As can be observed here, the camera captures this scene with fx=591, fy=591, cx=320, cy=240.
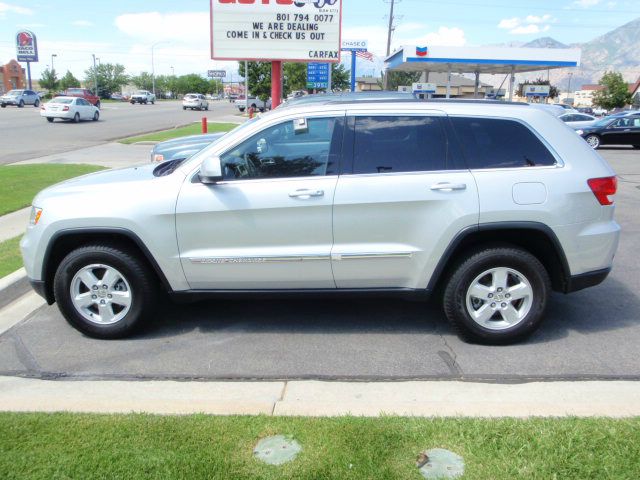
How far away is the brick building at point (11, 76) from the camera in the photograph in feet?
314

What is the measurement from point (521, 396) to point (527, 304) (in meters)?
0.93

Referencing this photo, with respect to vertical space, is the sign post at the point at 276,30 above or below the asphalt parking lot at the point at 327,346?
above

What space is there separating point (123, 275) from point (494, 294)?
2.87 m

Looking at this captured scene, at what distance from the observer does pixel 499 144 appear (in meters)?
4.54

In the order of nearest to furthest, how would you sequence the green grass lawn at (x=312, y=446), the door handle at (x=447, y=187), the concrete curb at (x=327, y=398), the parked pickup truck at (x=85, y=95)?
the green grass lawn at (x=312, y=446)
the concrete curb at (x=327, y=398)
the door handle at (x=447, y=187)
the parked pickup truck at (x=85, y=95)

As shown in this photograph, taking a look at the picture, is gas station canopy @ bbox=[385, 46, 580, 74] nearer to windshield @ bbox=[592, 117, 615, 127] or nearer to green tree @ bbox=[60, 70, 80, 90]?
windshield @ bbox=[592, 117, 615, 127]


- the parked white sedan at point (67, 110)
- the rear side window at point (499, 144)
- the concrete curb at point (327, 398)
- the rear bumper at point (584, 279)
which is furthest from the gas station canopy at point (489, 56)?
the concrete curb at point (327, 398)

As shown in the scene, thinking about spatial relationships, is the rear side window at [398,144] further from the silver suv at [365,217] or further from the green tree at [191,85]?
the green tree at [191,85]

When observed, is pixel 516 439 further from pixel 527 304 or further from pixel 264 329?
pixel 264 329

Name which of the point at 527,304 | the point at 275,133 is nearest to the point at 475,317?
the point at 527,304

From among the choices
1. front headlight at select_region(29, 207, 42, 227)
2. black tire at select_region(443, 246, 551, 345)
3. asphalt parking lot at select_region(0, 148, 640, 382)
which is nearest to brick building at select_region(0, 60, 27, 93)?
front headlight at select_region(29, 207, 42, 227)

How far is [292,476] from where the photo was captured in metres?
2.86

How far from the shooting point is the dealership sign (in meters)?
74.1

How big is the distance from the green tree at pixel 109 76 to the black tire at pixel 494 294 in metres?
120
